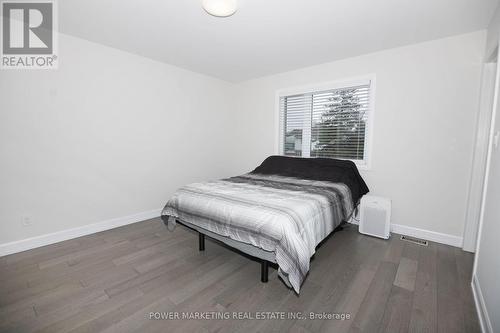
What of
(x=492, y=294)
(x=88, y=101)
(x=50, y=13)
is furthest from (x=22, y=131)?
(x=492, y=294)

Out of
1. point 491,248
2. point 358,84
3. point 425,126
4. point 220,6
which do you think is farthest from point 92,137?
point 425,126

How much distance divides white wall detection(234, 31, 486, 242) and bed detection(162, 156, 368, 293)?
483 millimetres

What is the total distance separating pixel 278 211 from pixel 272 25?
2.05m

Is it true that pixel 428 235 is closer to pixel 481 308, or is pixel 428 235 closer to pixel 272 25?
pixel 481 308

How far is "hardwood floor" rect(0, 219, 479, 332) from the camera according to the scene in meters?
1.50

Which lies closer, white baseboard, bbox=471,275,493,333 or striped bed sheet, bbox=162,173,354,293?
white baseboard, bbox=471,275,493,333

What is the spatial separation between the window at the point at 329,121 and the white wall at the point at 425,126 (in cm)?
18

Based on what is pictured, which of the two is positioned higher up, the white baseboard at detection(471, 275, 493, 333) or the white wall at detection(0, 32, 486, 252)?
the white wall at detection(0, 32, 486, 252)

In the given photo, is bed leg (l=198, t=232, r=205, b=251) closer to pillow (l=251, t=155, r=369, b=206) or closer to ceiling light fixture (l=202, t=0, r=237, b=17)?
pillow (l=251, t=155, r=369, b=206)

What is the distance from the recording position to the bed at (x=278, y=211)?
1.67 m

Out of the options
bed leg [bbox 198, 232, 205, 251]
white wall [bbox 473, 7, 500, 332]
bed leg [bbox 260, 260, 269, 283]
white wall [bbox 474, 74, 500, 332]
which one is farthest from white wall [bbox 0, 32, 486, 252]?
bed leg [bbox 260, 260, 269, 283]

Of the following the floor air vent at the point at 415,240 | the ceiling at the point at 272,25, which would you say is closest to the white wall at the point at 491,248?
the floor air vent at the point at 415,240

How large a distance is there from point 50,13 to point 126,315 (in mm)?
3023

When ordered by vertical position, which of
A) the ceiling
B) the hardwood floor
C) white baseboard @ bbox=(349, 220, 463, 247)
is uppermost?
the ceiling
